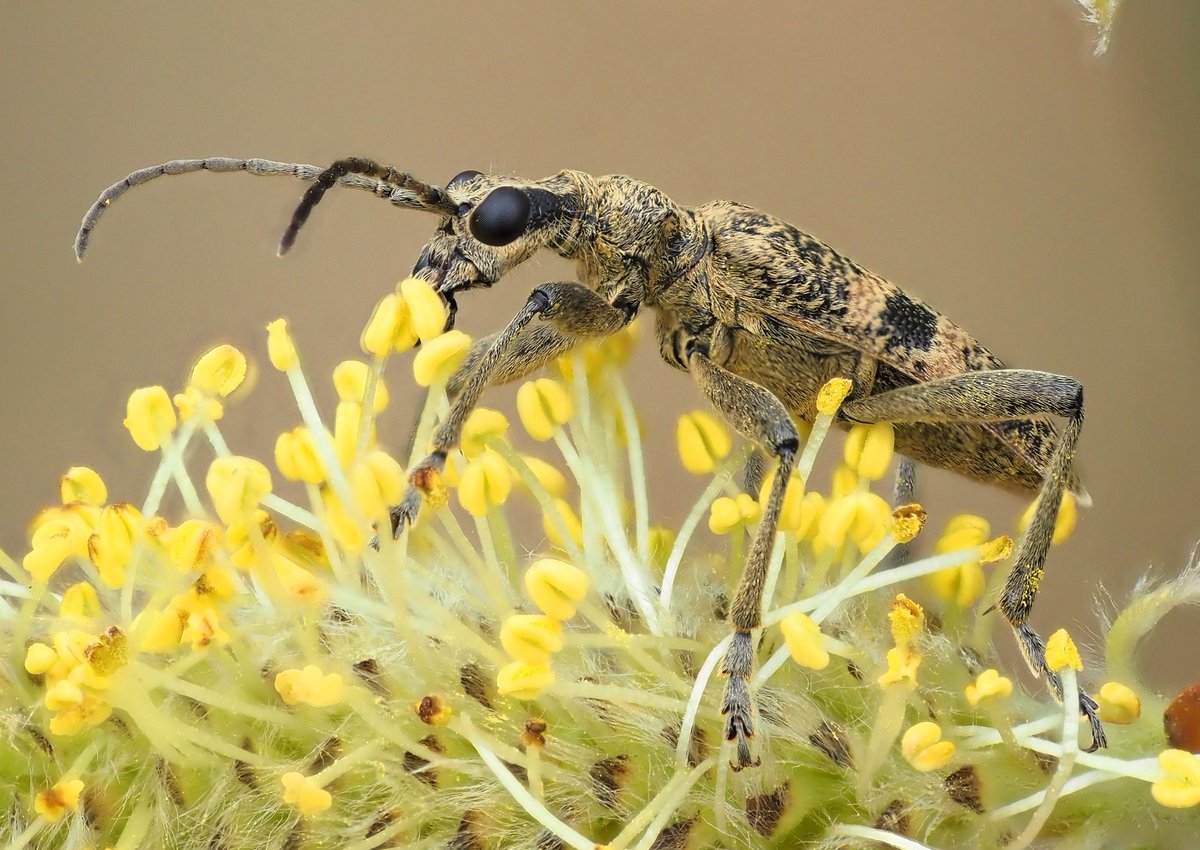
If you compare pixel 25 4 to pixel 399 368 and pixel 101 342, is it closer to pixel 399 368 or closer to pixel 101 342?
pixel 101 342

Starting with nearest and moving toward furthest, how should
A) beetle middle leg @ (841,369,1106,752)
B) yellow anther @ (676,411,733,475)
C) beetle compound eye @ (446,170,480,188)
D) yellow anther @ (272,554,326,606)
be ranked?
yellow anther @ (272,554,326,606)
beetle middle leg @ (841,369,1106,752)
yellow anther @ (676,411,733,475)
beetle compound eye @ (446,170,480,188)

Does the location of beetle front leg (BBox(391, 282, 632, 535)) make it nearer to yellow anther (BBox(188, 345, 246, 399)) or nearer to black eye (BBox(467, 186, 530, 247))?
black eye (BBox(467, 186, 530, 247))

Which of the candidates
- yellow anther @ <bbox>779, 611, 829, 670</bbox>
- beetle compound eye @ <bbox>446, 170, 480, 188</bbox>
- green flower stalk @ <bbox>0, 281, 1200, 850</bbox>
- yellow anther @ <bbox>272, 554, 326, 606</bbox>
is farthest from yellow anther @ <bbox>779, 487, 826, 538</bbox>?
beetle compound eye @ <bbox>446, 170, 480, 188</bbox>

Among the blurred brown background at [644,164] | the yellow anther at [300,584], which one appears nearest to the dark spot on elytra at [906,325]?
the blurred brown background at [644,164]

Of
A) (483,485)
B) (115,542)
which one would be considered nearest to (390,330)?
(483,485)

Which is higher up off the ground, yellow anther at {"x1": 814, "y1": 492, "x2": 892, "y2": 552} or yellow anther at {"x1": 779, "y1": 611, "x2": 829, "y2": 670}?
yellow anther at {"x1": 814, "y1": 492, "x2": 892, "y2": 552}

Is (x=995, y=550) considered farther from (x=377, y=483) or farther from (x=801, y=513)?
(x=377, y=483)
